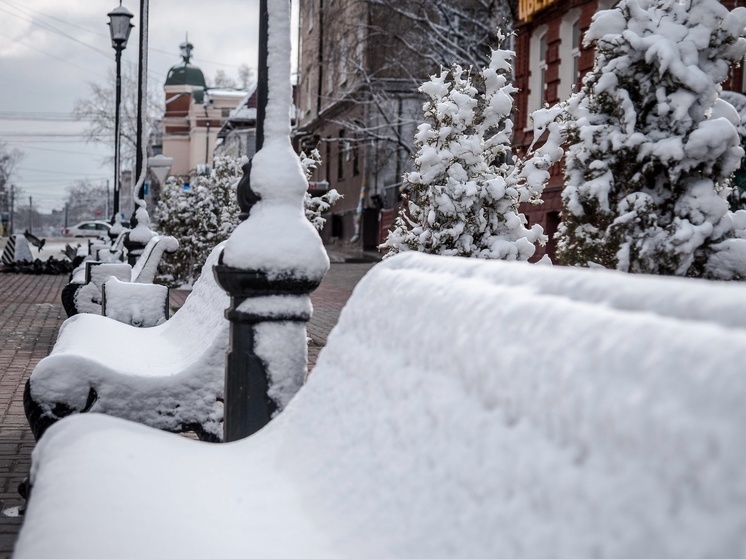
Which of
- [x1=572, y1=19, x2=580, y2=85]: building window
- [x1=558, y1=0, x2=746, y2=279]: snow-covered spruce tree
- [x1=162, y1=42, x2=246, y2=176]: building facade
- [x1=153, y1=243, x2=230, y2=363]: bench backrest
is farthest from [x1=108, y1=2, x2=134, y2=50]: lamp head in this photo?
[x1=162, y1=42, x2=246, y2=176]: building facade

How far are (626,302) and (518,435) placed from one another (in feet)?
0.89

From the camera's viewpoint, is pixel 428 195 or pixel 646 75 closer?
pixel 646 75

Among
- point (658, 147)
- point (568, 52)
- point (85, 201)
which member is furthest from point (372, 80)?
point (85, 201)

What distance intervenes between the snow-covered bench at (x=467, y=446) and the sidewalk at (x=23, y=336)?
1.60 meters

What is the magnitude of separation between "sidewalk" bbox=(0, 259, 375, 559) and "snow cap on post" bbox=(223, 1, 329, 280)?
1434mm

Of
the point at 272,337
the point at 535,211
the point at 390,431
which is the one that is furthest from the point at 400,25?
the point at 390,431

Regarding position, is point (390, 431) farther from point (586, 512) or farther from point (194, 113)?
point (194, 113)

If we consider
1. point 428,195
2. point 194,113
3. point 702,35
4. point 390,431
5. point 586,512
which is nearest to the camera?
point 586,512

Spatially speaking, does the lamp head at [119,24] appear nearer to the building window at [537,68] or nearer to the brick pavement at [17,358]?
the brick pavement at [17,358]

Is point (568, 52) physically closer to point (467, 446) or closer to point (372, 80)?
point (372, 80)

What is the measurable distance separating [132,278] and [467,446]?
310 inches

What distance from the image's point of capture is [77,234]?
70312mm

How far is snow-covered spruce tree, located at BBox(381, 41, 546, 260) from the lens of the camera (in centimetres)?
791

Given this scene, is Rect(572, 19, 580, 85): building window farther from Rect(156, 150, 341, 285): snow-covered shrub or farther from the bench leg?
the bench leg
